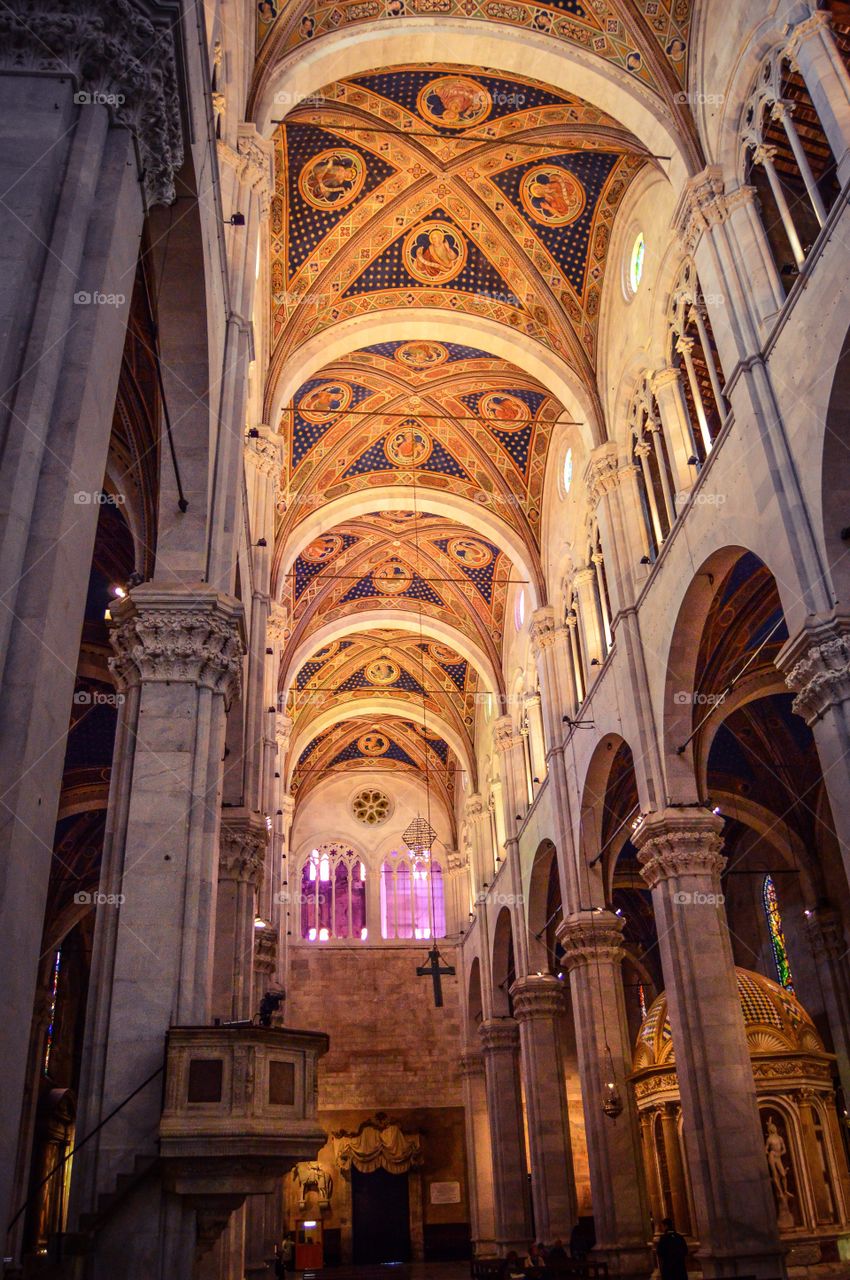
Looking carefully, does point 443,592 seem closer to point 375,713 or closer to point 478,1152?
point 375,713

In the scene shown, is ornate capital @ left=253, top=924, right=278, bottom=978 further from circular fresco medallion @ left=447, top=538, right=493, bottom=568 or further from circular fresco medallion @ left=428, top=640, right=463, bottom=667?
circular fresco medallion @ left=428, top=640, right=463, bottom=667

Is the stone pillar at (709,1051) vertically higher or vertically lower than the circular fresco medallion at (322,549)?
lower

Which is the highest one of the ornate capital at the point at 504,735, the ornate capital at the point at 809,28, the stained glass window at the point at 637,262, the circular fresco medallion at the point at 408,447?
the circular fresco medallion at the point at 408,447

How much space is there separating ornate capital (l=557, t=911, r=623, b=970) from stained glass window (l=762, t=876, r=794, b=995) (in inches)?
269

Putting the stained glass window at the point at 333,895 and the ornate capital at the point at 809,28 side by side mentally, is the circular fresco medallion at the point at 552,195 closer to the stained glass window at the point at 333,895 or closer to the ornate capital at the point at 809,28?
the ornate capital at the point at 809,28

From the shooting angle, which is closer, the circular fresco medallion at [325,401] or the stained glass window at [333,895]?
the circular fresco medallion at [325,401]

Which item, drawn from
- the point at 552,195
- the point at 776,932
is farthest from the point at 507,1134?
the point at 552,195

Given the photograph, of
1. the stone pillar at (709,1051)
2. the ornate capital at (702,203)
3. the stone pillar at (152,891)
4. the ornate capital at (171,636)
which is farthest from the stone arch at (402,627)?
the ornate capital at (171,636)

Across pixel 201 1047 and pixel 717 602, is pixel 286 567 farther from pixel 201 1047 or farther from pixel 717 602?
pixel 201 1047

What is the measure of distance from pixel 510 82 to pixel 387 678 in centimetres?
1909

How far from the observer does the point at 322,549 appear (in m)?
25.7

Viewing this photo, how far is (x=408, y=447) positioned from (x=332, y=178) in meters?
6.88

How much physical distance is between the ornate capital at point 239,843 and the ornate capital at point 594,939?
613 cm

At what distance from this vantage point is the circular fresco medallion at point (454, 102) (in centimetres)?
1568
